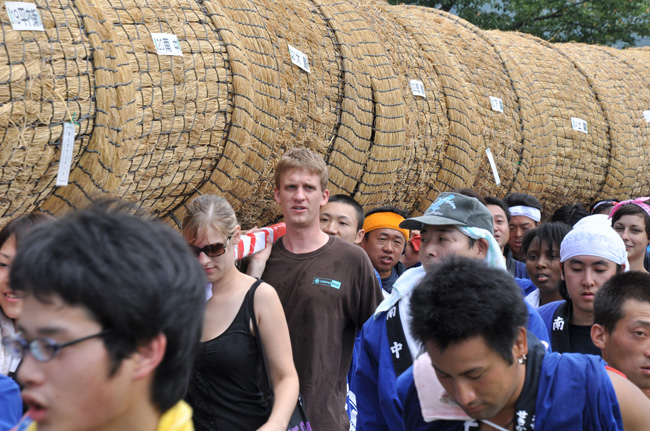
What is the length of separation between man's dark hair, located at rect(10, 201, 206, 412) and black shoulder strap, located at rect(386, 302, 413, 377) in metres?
1.34

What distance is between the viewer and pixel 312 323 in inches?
130

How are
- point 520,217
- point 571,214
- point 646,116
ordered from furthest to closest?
1. point 646,116
2. point 571,214
3. point 520,217

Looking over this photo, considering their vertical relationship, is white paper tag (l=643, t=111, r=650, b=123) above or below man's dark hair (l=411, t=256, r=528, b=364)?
below

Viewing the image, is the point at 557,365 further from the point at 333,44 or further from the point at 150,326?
the point at 333,44

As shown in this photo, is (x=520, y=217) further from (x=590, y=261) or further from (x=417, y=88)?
(x=590, y=261)

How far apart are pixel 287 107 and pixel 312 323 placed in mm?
1365

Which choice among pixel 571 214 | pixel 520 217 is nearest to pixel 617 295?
pixel 520 217

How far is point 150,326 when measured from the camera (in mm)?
1247

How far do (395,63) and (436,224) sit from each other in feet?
8.36

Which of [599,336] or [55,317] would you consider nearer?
[55,317]

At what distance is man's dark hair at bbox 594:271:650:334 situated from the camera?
2.65 meters

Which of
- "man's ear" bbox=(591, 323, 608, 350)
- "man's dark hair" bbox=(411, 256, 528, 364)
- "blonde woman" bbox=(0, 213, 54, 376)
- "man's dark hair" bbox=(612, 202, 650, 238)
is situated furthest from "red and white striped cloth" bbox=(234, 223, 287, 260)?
"man's dark hair" bbox=(612, 202, 650, 238)

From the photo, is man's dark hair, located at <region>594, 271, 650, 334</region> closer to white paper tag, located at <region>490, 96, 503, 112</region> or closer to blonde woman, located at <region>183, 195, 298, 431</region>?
blonde woman, located at <region>183, 195, 298, 431</region>

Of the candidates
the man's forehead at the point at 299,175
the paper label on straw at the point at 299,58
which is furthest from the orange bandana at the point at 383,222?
the man's forehead at the point at 299,175
